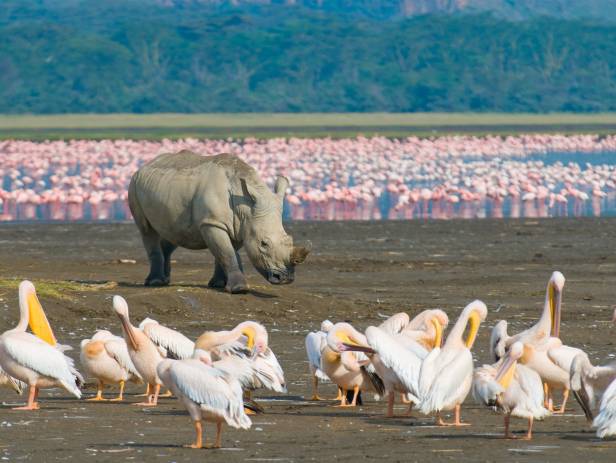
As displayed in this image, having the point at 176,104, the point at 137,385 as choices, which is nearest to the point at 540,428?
the point at 137,385

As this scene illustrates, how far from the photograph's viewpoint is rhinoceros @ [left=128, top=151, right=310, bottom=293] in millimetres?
19328

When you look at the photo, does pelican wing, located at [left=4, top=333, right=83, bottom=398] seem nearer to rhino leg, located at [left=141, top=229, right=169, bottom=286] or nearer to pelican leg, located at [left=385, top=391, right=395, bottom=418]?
pelican leg, located at [left=385, top=391, right=395, bottom=418]

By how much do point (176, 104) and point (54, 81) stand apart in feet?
51.9

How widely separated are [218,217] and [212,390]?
8873 millimetres

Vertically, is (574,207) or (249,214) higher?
(249,214)

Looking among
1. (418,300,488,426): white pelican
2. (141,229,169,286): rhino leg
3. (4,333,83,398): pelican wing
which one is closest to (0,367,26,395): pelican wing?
(4,333,83,398): pelican wing

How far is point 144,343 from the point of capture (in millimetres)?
12594

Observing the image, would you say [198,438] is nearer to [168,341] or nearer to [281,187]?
[168,341]

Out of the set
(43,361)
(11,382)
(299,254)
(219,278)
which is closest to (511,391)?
(43,361)

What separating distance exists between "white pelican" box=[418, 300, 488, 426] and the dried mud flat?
0.21 meters

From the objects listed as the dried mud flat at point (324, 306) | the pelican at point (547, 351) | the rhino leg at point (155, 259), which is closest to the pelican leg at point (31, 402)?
the dried mud flat at point (324, 306)

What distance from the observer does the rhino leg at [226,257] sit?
19.1 m

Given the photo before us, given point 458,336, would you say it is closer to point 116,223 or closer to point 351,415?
point 351,415

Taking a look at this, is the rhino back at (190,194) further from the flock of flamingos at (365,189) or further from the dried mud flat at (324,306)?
the flock of flamingos at (365,189)
